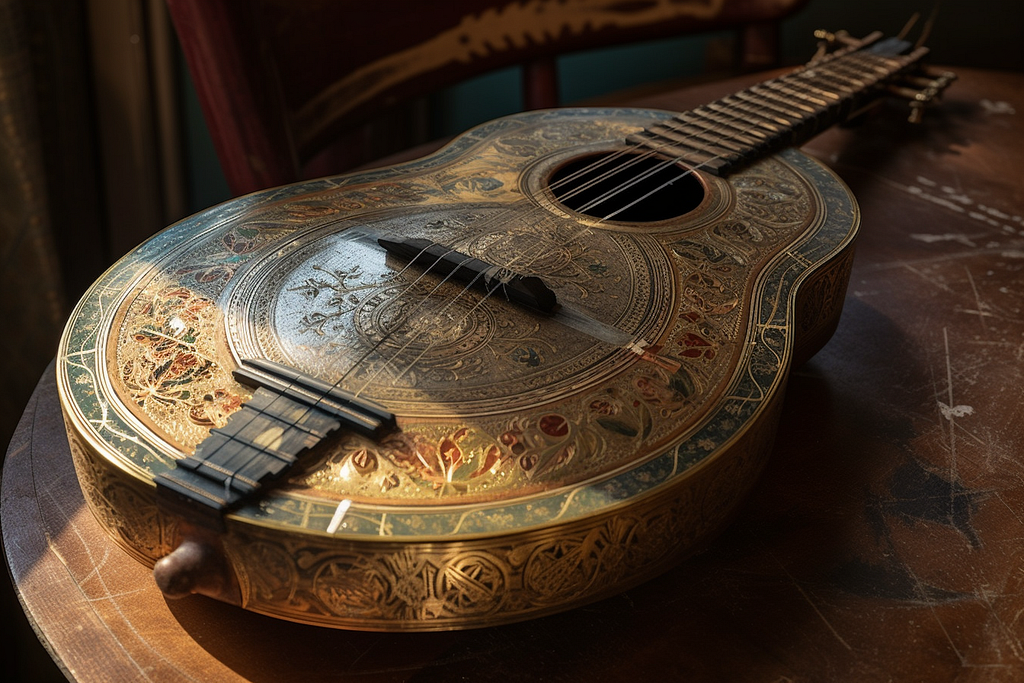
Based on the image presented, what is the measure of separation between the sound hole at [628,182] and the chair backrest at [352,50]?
468 millimetres

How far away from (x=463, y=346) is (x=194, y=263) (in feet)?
1.04

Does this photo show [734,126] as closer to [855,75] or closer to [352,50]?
[855,75]

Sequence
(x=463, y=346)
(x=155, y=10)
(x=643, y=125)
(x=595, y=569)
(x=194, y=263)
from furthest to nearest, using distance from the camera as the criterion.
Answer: (x=155, y=10) → (x=643, y=125) → (x=194, y=263) → (x=463, y=346) → (x=595, y=569)

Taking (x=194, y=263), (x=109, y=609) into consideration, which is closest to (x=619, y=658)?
(x=109, y=609)

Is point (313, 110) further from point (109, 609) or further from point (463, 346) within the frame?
point (109, 609)

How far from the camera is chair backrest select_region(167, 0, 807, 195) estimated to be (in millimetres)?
1333

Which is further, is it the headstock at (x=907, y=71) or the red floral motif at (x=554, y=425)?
the headstock at (x=907, y=71)

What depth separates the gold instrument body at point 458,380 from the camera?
0.69 meters

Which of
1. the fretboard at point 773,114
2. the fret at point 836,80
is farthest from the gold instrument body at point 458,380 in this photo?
the fret at point 836,80

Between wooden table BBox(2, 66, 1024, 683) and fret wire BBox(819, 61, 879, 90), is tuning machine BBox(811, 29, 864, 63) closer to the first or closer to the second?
fret wire BBox(819, 61, 879, 90)

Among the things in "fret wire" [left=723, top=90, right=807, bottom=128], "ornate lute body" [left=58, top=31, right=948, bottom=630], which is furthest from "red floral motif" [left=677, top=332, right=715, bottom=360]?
"fret wire" [left=723, top=90, right=807, bottom=128]

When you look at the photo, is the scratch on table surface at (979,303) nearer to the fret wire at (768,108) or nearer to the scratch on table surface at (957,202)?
the scratch on table surface at (957,202)

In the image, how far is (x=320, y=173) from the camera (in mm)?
1749

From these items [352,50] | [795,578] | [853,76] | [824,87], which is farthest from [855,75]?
[795,578]
